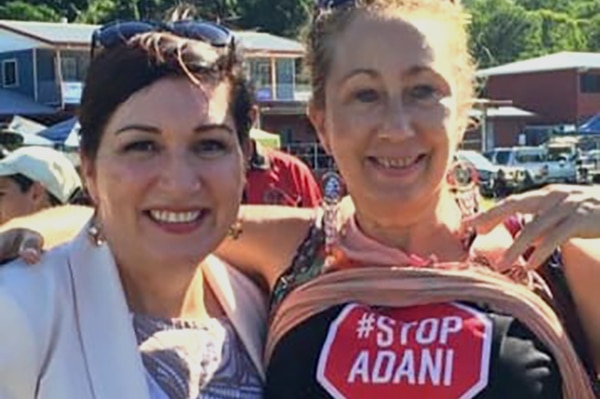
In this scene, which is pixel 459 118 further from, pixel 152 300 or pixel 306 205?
pixel 306 205

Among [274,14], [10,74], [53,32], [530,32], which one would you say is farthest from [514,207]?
[530,32]

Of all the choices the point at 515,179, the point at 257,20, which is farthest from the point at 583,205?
the point at 257,20

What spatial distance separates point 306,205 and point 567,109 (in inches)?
1923

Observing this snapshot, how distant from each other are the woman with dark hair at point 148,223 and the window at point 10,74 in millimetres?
43764

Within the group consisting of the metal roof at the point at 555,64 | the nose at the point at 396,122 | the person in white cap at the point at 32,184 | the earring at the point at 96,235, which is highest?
the nose at the point at 396,122

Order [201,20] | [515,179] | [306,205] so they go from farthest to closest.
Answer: [515,179] → [306,205] → [201,20]

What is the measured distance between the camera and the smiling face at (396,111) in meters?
2.65

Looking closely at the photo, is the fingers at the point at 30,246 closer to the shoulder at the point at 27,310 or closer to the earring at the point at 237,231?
the shoulder at the point at 27,310

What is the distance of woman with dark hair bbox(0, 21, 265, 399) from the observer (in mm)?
2393

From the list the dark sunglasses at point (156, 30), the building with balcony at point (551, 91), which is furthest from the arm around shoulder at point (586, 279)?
the building with balcony at point (551, 91)

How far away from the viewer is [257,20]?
6322 centimetres

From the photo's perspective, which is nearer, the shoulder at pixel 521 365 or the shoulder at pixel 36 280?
the shoulder at pixel 36 280

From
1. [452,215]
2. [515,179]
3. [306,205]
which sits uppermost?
[452,215]

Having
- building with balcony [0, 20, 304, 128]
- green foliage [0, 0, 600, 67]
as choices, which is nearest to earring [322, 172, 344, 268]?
green foliage [0, 0, 600, 67]
